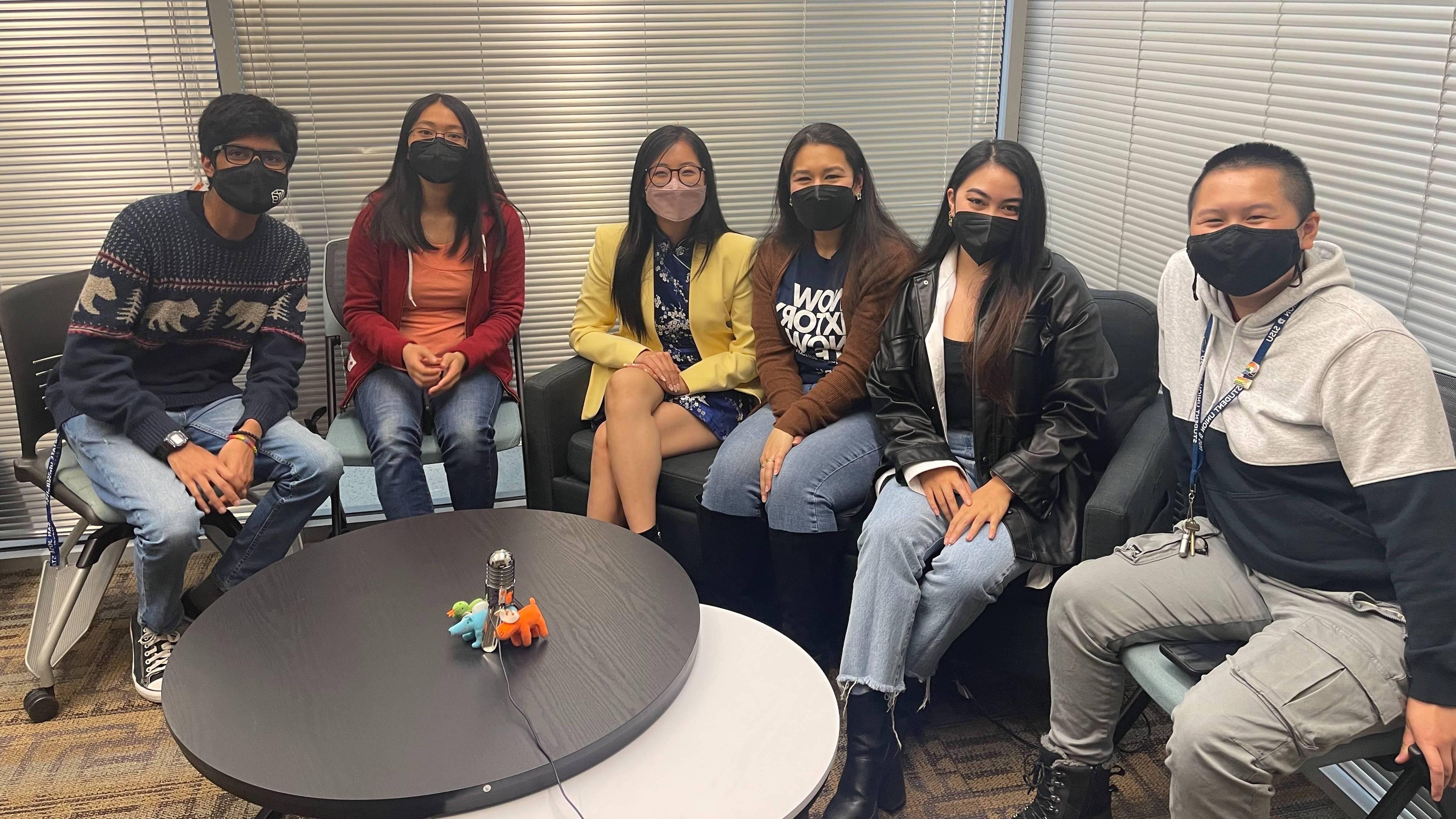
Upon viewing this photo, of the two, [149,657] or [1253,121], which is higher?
[1253,121]

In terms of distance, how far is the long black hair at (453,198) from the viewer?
291 centimetres

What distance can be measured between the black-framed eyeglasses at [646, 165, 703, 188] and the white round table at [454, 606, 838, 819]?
146 centimetres

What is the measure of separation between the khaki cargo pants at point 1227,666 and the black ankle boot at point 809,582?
61cm

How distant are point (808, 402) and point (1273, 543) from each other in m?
1.16

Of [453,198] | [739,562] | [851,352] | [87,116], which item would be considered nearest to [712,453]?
[739,562]

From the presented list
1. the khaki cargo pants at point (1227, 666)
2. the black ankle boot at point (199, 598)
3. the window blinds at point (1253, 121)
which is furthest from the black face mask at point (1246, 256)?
the black ankle boot at point (199, 598)

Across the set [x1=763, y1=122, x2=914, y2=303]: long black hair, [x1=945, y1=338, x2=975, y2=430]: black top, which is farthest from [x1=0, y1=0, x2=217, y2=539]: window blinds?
[x1=945, y1=338, x2=975, y2=430]: black top

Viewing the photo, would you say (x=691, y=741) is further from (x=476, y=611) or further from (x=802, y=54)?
(x=802, y=54)

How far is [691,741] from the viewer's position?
1.66 meters

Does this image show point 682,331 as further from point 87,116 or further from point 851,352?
point 87,116

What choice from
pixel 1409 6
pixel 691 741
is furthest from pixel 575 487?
pixel 1409 6

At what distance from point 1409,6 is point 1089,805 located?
1.70 metres

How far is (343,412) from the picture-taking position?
307 centimetres

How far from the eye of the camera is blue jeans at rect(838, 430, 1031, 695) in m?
2.19
